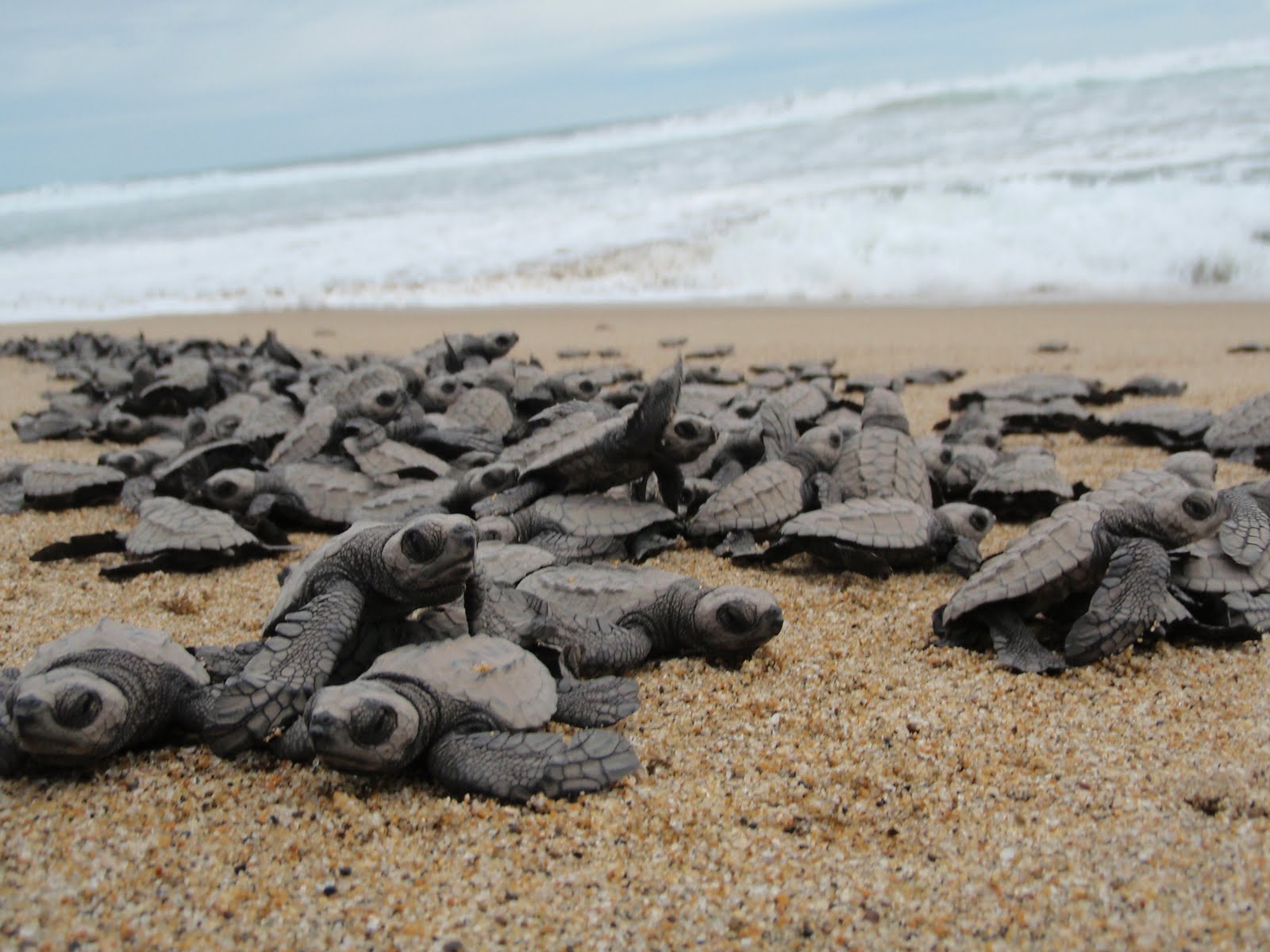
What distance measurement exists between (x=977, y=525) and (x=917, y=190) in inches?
542

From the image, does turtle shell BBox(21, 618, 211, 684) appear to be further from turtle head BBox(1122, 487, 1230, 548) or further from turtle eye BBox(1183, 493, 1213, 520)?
turtle eye BBox(1183, 493, 1213, 520)

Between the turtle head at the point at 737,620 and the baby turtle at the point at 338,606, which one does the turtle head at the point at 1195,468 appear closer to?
the turtle head at the point at 737,620

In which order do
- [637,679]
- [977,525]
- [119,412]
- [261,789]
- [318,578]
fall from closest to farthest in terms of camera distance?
[261,789] < [318,578] < [637,679] < [977,525] < [119,412]

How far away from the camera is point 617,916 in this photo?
1.98 m

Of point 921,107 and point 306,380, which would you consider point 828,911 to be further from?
point 921,107

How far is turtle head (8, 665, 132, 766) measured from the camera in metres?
2.25

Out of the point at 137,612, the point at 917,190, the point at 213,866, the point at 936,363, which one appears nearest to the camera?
the point at 213,866

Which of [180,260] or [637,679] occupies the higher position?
[180,260]

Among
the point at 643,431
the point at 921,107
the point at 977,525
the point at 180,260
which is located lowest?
the point at 977,525

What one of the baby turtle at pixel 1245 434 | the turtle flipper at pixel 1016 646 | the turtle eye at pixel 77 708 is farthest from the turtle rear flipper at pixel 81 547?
the baby turtle at pixel 1245 434

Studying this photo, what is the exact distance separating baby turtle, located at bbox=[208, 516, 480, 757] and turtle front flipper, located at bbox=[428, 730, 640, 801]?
0.44 metres

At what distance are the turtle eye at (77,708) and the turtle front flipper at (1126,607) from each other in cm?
284

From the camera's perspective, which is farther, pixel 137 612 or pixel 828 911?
pixel 137 612

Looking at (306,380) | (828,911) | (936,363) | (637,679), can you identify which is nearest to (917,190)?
(936,363)
